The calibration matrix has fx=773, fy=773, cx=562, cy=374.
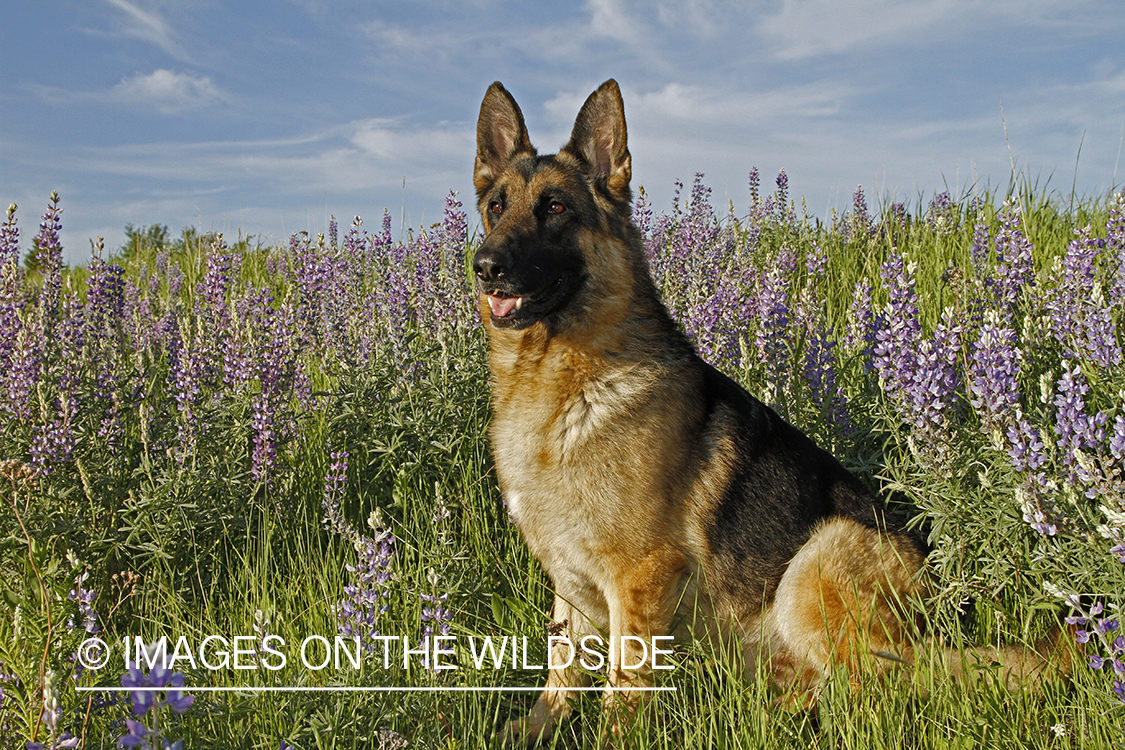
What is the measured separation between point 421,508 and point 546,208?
5.35 feet

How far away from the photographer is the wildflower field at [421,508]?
2.41m

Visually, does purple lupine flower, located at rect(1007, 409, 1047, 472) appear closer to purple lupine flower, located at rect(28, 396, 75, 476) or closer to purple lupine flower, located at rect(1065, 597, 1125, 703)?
purple lupine flower, located at rect(1065, 597, 1125, 703)

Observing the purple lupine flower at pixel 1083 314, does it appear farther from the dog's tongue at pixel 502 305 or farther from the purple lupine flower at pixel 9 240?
the purple lupine flower at pixel 9 240

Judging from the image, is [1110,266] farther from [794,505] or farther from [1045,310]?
[794,505]

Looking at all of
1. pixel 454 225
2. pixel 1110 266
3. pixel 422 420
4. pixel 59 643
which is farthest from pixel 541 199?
pixel 1110 266

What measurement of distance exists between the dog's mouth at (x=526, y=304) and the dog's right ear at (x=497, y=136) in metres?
0.82

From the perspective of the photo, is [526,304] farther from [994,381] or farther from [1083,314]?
[1083,314]

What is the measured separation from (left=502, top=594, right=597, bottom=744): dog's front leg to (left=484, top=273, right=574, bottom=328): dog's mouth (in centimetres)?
→ 113

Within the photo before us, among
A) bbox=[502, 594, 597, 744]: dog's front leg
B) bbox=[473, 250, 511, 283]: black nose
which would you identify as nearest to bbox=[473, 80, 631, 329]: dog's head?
bbox=[473, 250, 511, 283]: black nose

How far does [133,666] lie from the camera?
112cm

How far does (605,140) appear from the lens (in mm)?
3436

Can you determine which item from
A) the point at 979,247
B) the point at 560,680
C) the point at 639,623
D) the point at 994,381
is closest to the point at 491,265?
the point at 639,623

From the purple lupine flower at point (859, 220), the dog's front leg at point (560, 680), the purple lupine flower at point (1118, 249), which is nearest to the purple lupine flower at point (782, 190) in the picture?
the purple lupine flower at point (859, 220)

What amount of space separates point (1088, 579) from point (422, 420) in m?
2.96
